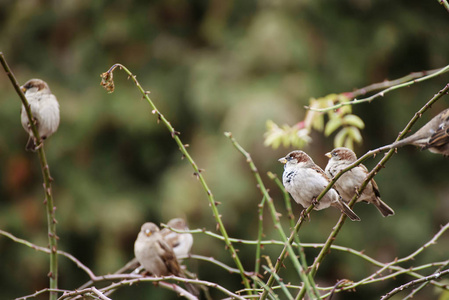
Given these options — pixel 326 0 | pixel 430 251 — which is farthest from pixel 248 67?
pixel 430 251

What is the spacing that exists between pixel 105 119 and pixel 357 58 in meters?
2.74

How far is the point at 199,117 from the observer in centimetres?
617

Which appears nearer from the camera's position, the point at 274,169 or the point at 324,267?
the point at 274,169

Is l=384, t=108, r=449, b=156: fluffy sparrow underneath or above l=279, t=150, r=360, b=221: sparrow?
underneath

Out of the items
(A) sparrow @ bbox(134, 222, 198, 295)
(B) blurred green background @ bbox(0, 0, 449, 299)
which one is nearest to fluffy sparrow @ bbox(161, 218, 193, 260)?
(A) sparrow @ bbox(134, 222, 198, 295)

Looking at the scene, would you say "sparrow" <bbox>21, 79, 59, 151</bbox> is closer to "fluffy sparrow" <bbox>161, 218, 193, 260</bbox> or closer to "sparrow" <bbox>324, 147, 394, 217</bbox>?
"fluffy sparrow" <bbox>161, 218, 193, 260</bbox>

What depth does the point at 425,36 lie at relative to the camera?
249 inches

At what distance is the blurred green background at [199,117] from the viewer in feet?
19.0

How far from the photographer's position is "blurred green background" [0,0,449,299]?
5.80 meters

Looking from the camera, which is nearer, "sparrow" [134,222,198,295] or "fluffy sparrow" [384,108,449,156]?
"fluffy sparrow" [384,108,449,156]

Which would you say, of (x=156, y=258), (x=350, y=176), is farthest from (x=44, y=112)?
(x=350, y=176)

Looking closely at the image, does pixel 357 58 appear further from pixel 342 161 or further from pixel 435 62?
pixel 342 161

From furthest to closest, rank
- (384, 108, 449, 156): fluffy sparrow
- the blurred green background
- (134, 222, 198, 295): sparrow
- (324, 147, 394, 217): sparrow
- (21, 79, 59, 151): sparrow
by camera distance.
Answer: the blurred green background < (134, 222, 198, 295): sparrow < (21, 79, 59, 151): sparrow < (324, 147, 394, 217): sparrow < (384, 108, 449, 156): fluffy sparrow

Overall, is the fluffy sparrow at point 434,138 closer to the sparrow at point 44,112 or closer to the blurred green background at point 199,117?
the sparrow at point 44,112
